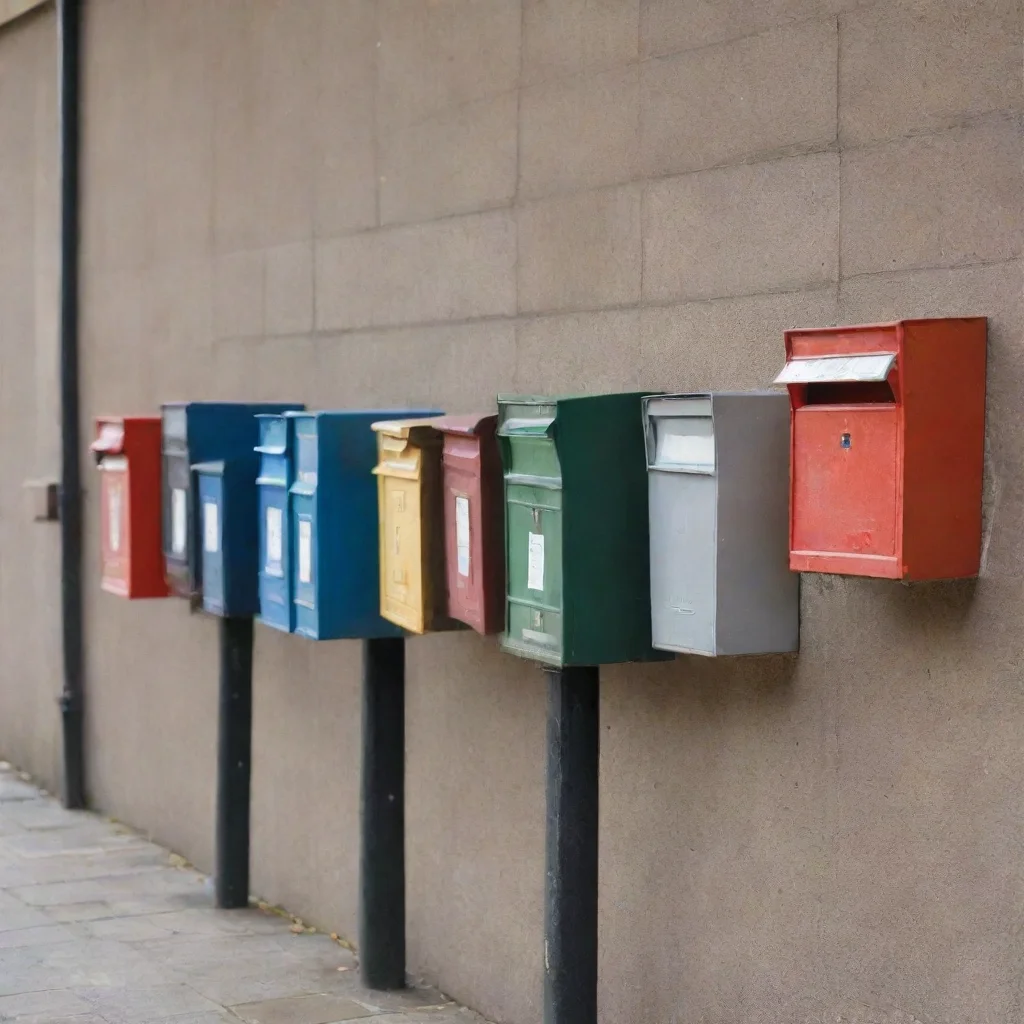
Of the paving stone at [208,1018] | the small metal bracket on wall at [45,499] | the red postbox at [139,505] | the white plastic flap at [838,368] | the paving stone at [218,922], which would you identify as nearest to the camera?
the white plastic flap at [838,368]

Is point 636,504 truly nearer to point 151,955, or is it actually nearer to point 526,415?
point 526,415

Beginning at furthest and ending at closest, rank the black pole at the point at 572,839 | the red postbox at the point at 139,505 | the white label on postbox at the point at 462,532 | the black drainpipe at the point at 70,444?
1. the black drainpipe at the point at 70,444
2. the red postbox at the point at 139,505
3. the white label on postbox at the point at 462,532
4. the black pole at the point at 572,839

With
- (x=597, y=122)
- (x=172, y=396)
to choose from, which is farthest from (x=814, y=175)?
(x=172, y=396)

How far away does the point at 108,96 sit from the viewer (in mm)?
8320

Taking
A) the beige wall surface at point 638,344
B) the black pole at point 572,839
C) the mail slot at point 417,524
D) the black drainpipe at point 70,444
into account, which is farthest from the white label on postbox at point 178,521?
the black pole at point 572,839

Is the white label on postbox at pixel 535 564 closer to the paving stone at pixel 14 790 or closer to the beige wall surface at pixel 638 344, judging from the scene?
the beige wall surface at pixel 638 344

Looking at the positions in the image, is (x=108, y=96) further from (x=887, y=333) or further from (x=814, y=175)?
(x=887, y=333)

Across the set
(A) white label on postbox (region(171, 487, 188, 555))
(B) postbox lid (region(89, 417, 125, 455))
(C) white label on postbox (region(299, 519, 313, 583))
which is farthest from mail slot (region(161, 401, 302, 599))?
(C) white label on postbox (region(299, 519, 313, 583))

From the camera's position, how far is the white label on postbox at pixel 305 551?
5.38m

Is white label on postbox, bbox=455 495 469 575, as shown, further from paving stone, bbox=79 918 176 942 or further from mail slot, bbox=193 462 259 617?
paving stone, bbox=79 918 176 942

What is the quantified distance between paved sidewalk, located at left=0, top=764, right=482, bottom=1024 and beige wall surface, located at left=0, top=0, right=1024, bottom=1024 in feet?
0.74

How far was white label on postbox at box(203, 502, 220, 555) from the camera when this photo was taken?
6.22 metres

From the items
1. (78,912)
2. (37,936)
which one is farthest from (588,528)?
(78,912)

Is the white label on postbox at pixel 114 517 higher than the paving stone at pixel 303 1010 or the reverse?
higher
